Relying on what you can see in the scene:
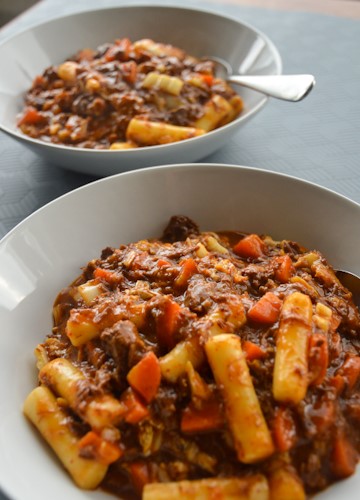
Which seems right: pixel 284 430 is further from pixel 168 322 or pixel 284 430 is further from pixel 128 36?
pixel 128 36

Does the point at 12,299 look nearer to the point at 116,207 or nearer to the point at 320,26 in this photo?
the point at 116,207

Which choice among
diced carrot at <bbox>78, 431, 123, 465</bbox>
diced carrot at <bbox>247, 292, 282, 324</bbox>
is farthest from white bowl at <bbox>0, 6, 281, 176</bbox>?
diced carrot at <bbox>78, 431, 123, 465</bbox>

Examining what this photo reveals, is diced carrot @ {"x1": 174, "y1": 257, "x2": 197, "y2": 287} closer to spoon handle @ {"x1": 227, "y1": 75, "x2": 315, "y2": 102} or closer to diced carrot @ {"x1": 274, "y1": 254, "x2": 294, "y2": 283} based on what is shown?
diced carrot @ {"x1": 274, "y1": 254, "x2": 294, "y2": 283}

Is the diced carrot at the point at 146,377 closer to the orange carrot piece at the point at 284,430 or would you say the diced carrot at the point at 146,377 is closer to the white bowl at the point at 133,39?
the orange carrot piece at the point at 284,430

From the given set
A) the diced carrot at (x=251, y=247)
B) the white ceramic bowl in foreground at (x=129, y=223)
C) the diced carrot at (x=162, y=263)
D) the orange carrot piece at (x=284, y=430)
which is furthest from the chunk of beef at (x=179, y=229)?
the orange carrot piece at (x=284, y=430)

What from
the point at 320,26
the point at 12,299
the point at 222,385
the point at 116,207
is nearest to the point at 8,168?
the point at 116,207
